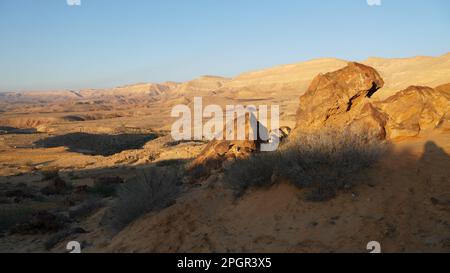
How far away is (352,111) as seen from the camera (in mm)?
10086

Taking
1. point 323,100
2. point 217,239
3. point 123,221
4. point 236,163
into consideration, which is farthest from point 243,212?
point 323,100

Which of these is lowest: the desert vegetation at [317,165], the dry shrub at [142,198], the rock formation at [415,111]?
the dry shrub at [142,198]

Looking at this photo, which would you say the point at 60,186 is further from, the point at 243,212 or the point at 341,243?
the point at 341,243

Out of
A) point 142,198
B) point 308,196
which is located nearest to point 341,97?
point 308,196

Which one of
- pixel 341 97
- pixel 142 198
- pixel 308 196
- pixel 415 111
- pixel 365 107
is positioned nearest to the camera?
pixel 308 196

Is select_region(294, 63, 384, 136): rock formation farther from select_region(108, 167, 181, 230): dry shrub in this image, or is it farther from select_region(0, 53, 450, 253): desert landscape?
select_region(108, 167, 181, 230): dry shrub

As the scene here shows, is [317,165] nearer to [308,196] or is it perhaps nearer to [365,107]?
[308,196]

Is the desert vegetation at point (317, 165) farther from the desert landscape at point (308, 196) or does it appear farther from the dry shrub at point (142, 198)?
the dry shrub at point (142, 198)

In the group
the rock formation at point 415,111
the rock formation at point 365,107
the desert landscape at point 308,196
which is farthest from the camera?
the rock formation at point 365,107

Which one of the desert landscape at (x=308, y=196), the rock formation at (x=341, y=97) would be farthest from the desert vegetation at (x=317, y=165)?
the rock formation at (x=341, y=97)

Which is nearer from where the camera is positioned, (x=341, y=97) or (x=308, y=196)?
(x=308, y=196)

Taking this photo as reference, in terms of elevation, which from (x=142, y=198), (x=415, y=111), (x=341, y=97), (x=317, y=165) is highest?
(x=341, y=97)
